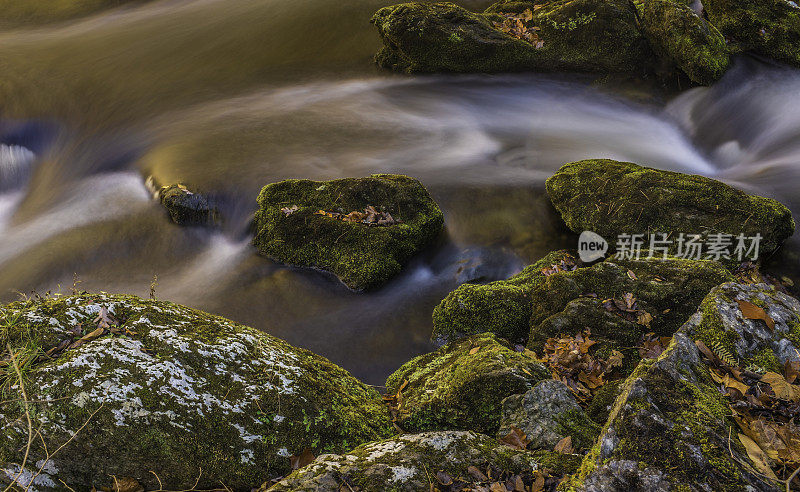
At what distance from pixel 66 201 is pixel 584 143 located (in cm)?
913

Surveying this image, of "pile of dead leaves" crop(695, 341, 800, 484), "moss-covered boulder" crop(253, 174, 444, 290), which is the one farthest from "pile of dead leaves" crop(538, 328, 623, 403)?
"moss-covered boulder" crop(253, 174, 444, 290)

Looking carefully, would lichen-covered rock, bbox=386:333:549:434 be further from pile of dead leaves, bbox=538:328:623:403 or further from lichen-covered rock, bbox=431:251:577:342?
lichen-covered rock, bbox=431:251:577:342

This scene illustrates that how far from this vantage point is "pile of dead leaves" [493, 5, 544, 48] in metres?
11.7

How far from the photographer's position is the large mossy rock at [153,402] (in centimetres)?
274

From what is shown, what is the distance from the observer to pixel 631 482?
2.30m

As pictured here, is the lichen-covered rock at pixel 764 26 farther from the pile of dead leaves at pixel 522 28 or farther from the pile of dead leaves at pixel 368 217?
the pile of dead leaves at pixel 368 217

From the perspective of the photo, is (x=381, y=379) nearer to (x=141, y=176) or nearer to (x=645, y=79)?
(x=141, y=176)

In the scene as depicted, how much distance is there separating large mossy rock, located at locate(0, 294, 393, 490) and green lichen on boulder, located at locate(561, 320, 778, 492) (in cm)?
159

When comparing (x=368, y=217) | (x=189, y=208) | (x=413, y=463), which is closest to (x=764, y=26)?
(x=368, y=217)

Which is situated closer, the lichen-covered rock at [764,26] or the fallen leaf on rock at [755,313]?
the fallen leaf on rock at [755,313]

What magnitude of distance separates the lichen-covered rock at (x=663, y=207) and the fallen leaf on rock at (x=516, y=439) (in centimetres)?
429

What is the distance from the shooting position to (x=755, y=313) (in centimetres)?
325

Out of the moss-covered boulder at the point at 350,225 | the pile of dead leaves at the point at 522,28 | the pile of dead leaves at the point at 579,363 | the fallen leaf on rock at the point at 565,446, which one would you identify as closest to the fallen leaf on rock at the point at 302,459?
the fallen leaf on rock at the point at 565,446

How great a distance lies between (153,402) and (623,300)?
4.01 metres
